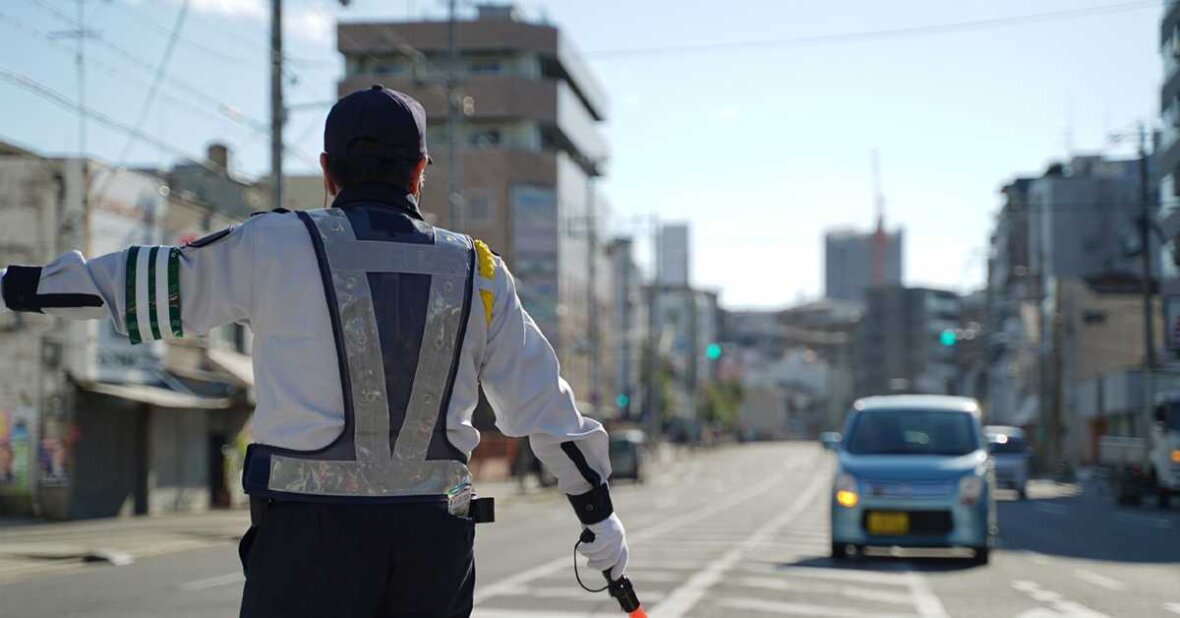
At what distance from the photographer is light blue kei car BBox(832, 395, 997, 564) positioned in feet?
51.3

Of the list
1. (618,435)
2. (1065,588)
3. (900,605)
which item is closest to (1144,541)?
(1065,588)

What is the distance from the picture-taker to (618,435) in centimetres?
5991

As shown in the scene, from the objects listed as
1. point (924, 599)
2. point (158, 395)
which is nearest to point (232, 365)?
point (158, 395)

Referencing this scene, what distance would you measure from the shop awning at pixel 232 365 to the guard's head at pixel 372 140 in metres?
32.1

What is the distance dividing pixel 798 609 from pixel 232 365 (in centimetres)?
2681

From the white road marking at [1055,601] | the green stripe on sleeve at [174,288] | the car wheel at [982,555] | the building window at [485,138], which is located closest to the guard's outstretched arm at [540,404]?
the green stripe on sleeve at [174,288]

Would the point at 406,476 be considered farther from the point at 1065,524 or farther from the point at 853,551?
the point at 1065,524

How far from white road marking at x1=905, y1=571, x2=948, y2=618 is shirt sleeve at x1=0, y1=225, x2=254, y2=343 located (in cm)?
821

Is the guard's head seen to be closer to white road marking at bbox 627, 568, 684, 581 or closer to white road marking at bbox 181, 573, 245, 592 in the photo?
white road marking at bbox 627, 568, 684, 581

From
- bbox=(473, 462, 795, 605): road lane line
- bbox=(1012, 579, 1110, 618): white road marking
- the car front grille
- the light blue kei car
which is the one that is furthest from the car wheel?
bbox=(473, 462, 795, 605): road lane line

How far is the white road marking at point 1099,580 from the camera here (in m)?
13.1

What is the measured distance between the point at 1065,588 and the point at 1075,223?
84009 mm

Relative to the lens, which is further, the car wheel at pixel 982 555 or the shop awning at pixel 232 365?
the shop awning at pixel 232 365

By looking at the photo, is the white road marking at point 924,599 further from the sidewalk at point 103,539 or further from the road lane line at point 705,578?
the sidewalk at point 103,539
